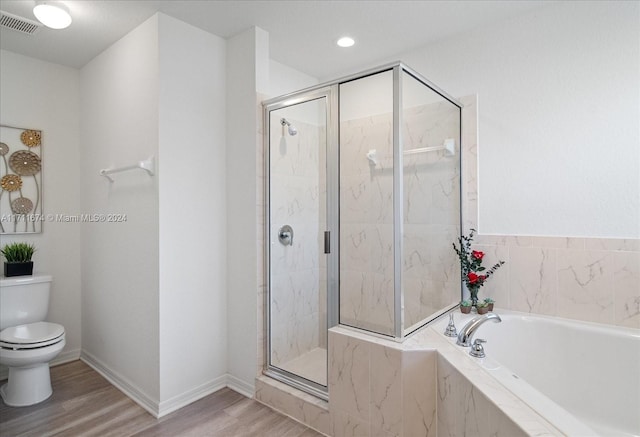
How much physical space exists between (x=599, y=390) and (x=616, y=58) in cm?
178

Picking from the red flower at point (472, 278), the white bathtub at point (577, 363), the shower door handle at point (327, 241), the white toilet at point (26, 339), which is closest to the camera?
the white bathtub at point (577, 363)

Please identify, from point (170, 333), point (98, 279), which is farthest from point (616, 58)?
point (98, 279)

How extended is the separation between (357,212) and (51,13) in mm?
2006

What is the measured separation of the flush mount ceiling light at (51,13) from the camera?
1.92m

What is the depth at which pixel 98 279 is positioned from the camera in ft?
9.07

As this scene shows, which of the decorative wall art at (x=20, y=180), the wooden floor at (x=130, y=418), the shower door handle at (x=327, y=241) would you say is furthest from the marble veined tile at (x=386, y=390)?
the decorative wall art at (x=20, y=180)

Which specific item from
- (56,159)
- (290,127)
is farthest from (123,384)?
(290,127)

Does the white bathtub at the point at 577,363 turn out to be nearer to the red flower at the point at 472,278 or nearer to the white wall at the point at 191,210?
the red flower at the point at 472,278

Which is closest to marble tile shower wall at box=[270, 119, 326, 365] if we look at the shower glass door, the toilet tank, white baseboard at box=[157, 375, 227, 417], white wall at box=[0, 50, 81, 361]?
the shower glass door

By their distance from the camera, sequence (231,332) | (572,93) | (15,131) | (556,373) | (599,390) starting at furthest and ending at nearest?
(15,131) < (231,332) < (572,93) < (556,373) < (599,390)

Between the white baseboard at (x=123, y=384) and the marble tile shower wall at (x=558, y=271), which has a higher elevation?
the marble tile shower wall at (x=558, y=271)

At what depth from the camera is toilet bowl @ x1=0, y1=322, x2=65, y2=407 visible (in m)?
2.19

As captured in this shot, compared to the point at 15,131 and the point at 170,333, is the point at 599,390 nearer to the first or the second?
the point at 170,333

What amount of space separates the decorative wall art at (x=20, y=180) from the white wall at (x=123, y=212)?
0.31 metres
